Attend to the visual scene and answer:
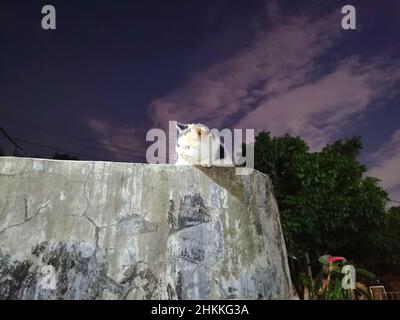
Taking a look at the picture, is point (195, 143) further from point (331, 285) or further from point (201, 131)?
point (331, 285)

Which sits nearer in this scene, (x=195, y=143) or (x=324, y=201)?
(x=195, y=143)

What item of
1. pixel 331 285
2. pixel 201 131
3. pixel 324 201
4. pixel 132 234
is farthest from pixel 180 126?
pixel 324 201

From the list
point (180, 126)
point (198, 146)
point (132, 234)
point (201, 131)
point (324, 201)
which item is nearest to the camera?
point (132, 234)

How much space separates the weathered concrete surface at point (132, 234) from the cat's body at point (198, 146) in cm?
56

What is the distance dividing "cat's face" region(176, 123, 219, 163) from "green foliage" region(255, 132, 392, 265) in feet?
21.6

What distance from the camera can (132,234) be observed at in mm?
2396

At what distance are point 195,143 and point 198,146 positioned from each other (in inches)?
2.5

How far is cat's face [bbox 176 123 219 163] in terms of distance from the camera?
3295 millimetres

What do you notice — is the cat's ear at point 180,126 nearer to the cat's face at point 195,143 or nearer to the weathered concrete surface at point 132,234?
the cat's face at point 195,143

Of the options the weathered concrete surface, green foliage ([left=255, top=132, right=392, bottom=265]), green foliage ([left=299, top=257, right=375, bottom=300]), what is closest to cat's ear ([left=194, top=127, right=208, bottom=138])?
the weathered concrete surface

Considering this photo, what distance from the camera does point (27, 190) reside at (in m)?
2.48

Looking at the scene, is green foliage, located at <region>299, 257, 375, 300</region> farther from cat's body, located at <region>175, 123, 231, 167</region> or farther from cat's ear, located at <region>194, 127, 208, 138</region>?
cat's ear, located at <region>194, 127, 208, 138</region>

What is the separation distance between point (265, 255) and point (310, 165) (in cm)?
792
